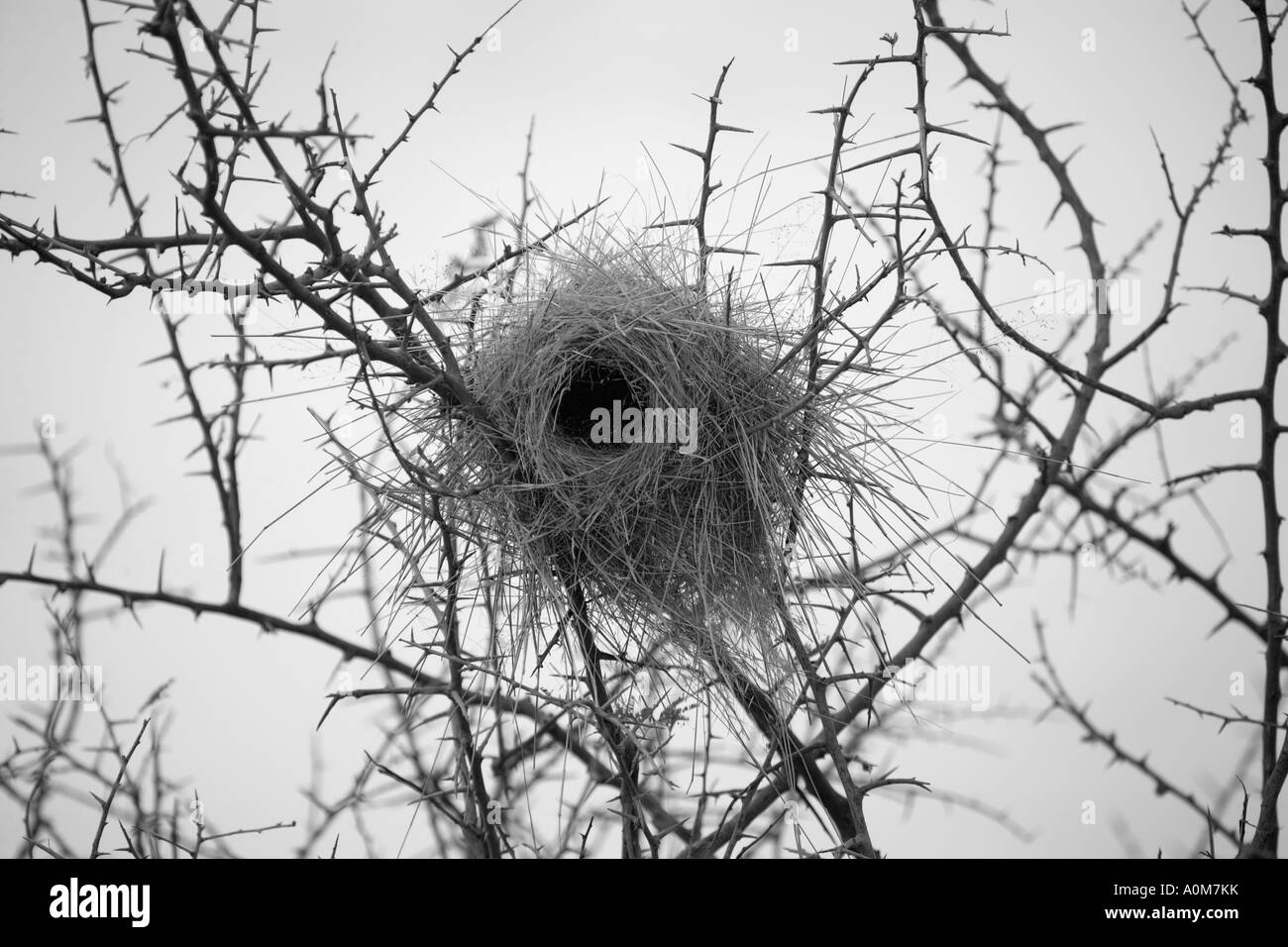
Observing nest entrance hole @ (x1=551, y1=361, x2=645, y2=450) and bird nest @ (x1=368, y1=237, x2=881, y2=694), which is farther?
nest entrance hole @ (x1=551, y1=361, x2=645, y2=450)

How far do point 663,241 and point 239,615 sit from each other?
1.01 metres

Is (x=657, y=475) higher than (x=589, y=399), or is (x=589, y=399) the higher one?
(x=589, y=399)

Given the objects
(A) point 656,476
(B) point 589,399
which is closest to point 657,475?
(A) point 656,476

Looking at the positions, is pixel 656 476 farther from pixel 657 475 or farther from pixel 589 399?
pixel 589 399

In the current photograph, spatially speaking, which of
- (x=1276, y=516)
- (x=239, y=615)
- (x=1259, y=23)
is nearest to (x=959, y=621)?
(x=1276, y=516)

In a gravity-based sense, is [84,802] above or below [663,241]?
below

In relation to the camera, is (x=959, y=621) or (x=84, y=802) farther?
(x=959, y=621)

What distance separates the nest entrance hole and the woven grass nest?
0.09 m

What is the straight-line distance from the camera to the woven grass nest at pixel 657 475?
5.79 ft

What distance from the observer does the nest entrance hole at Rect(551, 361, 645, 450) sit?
6.55ft

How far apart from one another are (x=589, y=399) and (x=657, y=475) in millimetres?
345

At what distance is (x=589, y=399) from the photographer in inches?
80.4

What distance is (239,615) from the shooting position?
2.15 m
